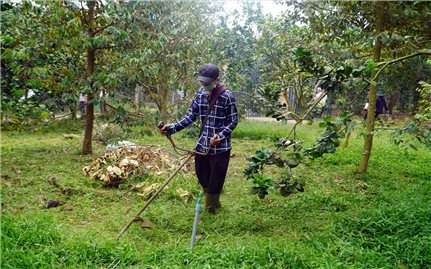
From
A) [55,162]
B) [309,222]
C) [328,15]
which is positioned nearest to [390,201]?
[309,222]

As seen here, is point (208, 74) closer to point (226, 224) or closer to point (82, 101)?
point (226, 224)

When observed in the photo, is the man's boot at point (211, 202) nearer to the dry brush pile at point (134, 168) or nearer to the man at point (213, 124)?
the man at point (213, 124)

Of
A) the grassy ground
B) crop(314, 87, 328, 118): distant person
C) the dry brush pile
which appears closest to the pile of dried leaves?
the dry brush pile

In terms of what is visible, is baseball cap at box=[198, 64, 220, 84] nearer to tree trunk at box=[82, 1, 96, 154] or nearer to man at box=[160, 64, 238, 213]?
man at box=[160, 64, 238, 213]

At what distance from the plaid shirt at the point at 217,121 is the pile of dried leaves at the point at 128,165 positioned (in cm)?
133

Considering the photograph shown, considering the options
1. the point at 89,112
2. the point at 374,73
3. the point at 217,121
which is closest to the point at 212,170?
the point at 217,121

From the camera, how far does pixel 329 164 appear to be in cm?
592

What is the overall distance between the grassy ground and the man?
0.45 meters

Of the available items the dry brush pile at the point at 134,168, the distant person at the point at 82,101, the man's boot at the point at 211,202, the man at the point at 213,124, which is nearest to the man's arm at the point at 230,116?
the man at the point at 213,124

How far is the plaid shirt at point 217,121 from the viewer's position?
11.0 ft

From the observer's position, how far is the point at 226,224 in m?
3.35

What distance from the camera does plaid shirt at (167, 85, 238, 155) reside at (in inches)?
132

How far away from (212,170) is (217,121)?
1.53 ft

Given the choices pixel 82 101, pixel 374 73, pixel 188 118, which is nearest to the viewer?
pixel 188 118
